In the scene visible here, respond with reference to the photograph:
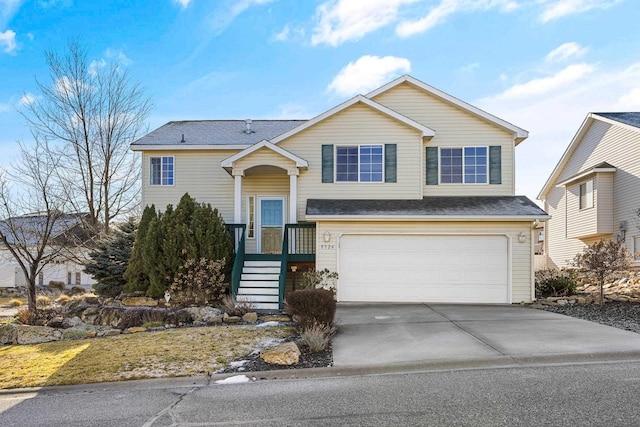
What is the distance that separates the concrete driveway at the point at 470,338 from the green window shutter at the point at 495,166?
5099 mm

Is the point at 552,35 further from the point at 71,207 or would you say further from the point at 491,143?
the point at 71,207

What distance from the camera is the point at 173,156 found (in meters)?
18.1

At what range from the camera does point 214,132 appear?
19375 mm

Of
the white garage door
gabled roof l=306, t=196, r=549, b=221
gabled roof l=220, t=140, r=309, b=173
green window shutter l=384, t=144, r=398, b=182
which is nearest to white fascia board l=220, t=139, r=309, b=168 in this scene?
gabled roof l=220, t=140, r=309, b=173

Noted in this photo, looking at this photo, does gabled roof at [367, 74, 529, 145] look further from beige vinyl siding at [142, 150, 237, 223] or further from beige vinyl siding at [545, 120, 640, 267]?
beige vinyl siding at [545, 120, 640, 267]

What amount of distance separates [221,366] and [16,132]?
16.9m

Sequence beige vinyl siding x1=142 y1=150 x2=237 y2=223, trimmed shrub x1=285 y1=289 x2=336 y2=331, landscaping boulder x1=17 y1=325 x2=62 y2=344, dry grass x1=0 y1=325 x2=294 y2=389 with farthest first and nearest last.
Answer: beige vinyl siding x1=142 y1=150 x2=237 y2=223, landscaping boulder x1=17 y1=325 x2=62 y2=344, trimmed shrub x1=285 y1=289 x2=336 y2=331, dry grass x1=0 y1=325 x2=294 y2=389

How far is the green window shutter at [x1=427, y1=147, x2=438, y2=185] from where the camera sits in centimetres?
1656

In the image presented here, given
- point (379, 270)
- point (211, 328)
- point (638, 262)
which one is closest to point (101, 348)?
point (211, 328)

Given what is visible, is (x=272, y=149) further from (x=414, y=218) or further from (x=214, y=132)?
(x=414, y=218)

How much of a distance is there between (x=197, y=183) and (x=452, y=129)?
9462 mm

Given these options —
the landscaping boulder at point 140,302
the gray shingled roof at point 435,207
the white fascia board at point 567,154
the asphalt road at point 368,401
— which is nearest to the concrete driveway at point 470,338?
the asphalt road at point 368,401

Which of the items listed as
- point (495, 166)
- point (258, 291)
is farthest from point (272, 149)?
point (495, 166)

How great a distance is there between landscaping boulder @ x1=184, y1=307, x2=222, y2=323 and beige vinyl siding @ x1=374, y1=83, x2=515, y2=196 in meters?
8.19
